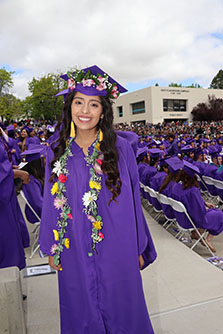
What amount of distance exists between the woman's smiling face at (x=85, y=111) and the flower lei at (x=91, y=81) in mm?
65

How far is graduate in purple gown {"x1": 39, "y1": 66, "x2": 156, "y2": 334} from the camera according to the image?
5.33ft

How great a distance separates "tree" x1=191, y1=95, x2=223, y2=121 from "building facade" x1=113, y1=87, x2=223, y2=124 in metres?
1.24

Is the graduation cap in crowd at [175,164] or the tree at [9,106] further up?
the tree at [9,106]

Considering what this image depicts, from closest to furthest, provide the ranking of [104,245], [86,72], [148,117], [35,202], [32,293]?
[104,245] < [86,72] < [32,293] < [35,202] < [148,117]

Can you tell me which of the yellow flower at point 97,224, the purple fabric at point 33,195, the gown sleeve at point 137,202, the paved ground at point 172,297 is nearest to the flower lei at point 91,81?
the gown sleeve at point 137,202

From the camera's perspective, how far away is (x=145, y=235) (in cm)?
176

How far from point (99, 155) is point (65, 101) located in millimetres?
412

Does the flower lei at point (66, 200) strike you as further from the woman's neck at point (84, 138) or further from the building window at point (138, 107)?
the building window at point (138, 107)

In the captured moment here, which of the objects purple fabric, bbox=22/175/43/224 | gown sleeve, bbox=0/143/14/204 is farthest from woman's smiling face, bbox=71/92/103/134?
purple fabric, bbox=22/175/43/224

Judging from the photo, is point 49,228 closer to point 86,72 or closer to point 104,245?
point 104,245

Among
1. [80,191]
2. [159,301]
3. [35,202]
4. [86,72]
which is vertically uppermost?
[86,72]

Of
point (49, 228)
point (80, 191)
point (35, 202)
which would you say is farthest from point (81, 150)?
point (35, 202)

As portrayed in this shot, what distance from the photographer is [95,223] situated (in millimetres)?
1595

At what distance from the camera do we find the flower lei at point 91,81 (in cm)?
169
